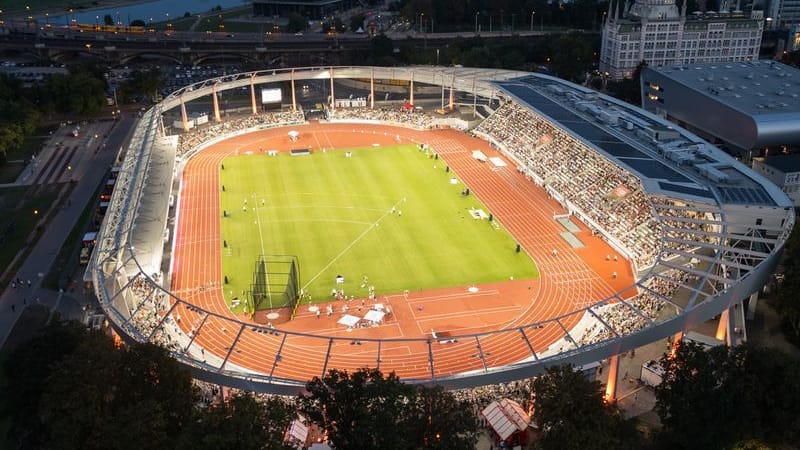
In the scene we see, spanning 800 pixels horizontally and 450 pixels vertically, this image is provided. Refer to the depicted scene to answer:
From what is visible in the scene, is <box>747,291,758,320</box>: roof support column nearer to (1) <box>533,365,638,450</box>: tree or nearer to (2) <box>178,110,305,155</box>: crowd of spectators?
(1) <box>533,365,638,450</box>: tree

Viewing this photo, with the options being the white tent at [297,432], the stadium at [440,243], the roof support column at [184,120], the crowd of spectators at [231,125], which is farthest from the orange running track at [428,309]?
the roof support column at [184,120]

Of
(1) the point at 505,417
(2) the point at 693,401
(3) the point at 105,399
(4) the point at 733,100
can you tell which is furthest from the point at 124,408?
(4) the point at 733,100

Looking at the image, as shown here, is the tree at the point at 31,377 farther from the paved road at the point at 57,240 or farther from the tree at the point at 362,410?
the tree at the point at 362,410

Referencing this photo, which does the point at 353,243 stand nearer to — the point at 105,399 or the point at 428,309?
the point at 428,309

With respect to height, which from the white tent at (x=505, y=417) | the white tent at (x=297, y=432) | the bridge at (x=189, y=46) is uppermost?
the bridge at (x=189, y=46)

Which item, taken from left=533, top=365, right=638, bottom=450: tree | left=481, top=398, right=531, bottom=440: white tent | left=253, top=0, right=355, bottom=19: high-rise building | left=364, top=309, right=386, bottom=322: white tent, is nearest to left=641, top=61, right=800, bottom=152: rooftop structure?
left=364, top=309, right=386, bottom=322: white tent

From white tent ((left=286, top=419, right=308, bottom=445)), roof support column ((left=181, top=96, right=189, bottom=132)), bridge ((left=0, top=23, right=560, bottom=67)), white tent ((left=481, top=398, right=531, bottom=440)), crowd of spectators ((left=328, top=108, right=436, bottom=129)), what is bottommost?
white tent ((left=286, top=419, right=308, bottom=445))
